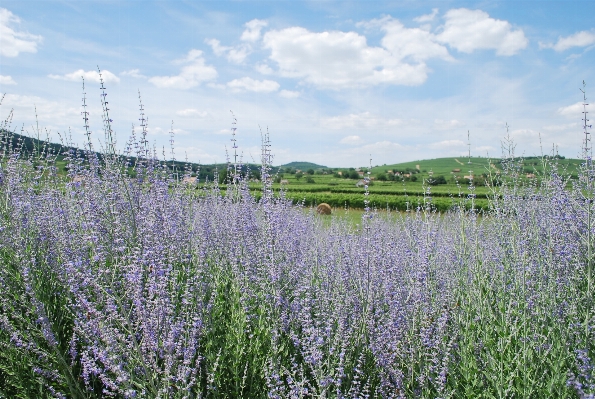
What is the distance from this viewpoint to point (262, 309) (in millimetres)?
3469

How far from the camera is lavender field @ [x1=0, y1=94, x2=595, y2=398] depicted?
290cm

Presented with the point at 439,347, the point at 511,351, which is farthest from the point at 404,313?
the point at 511,351

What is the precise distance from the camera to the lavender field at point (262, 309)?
2.90 meters

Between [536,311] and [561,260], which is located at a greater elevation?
[561,260]

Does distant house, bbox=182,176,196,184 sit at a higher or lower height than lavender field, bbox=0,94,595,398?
higher

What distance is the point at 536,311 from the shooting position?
3186mm

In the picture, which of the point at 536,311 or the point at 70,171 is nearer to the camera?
the point at 536,311

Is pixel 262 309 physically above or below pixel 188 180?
below

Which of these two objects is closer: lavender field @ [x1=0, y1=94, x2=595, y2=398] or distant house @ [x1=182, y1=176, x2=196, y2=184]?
lavender field @ [x1=0, y1=94, x2=595, y2=398]

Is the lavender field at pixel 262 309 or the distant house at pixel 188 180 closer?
the lavender field at pixel 262 309

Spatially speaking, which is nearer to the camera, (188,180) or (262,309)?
(262,309)

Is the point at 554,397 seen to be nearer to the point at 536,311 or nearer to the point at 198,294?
the point at 536,311

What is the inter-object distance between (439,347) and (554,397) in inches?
32.9

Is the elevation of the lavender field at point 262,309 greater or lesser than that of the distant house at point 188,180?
lesser
